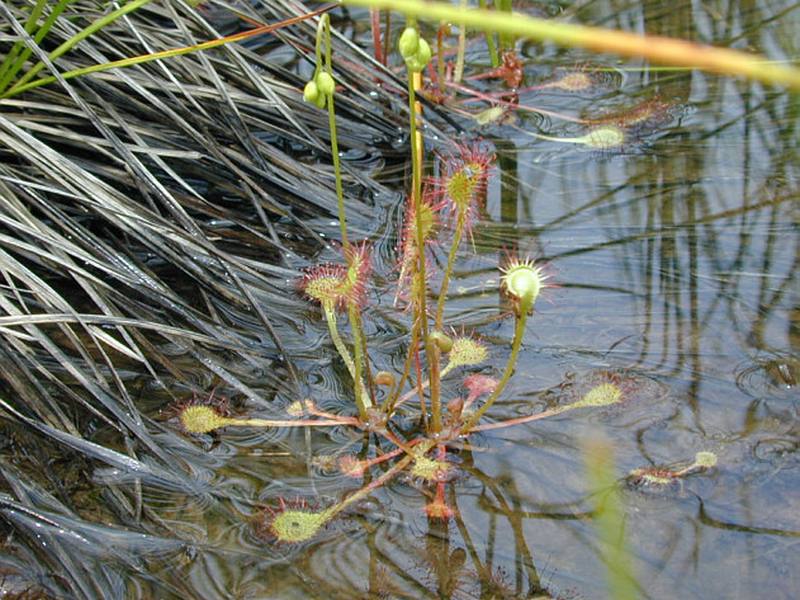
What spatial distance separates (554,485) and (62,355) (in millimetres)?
834

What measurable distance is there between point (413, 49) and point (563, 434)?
740 millimetres

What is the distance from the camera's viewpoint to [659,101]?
259cm

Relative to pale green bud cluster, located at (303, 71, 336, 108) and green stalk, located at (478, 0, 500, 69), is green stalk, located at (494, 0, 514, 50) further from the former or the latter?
pale green bud cluster, located at (303, 71, 336, 108)

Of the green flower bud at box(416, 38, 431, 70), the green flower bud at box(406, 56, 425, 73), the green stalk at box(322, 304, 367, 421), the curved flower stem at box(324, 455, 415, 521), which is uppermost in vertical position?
the green flower bud at box(416, 38, 431, 70)

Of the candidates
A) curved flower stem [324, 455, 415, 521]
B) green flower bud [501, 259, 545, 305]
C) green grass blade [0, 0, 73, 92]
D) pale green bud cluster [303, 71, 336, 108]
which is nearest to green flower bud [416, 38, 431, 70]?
pale green bud cluster [303, 71, 336, 108]

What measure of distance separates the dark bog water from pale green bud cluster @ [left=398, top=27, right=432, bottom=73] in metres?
0.68

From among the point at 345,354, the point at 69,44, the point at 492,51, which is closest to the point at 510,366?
the point at 345,354

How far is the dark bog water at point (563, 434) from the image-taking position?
138 cm

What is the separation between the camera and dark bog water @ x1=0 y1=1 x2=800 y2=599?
1380mm

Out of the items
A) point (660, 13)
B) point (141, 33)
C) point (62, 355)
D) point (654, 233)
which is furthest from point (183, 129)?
point (660, 13)

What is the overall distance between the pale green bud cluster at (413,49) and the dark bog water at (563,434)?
0.68 m

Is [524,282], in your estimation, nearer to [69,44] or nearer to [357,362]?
[357,362]

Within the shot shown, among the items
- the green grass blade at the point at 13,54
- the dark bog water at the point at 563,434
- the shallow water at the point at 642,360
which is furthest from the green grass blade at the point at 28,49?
the shallow water at the point at 642,360

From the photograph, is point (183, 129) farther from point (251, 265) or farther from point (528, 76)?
point (528, 76)
